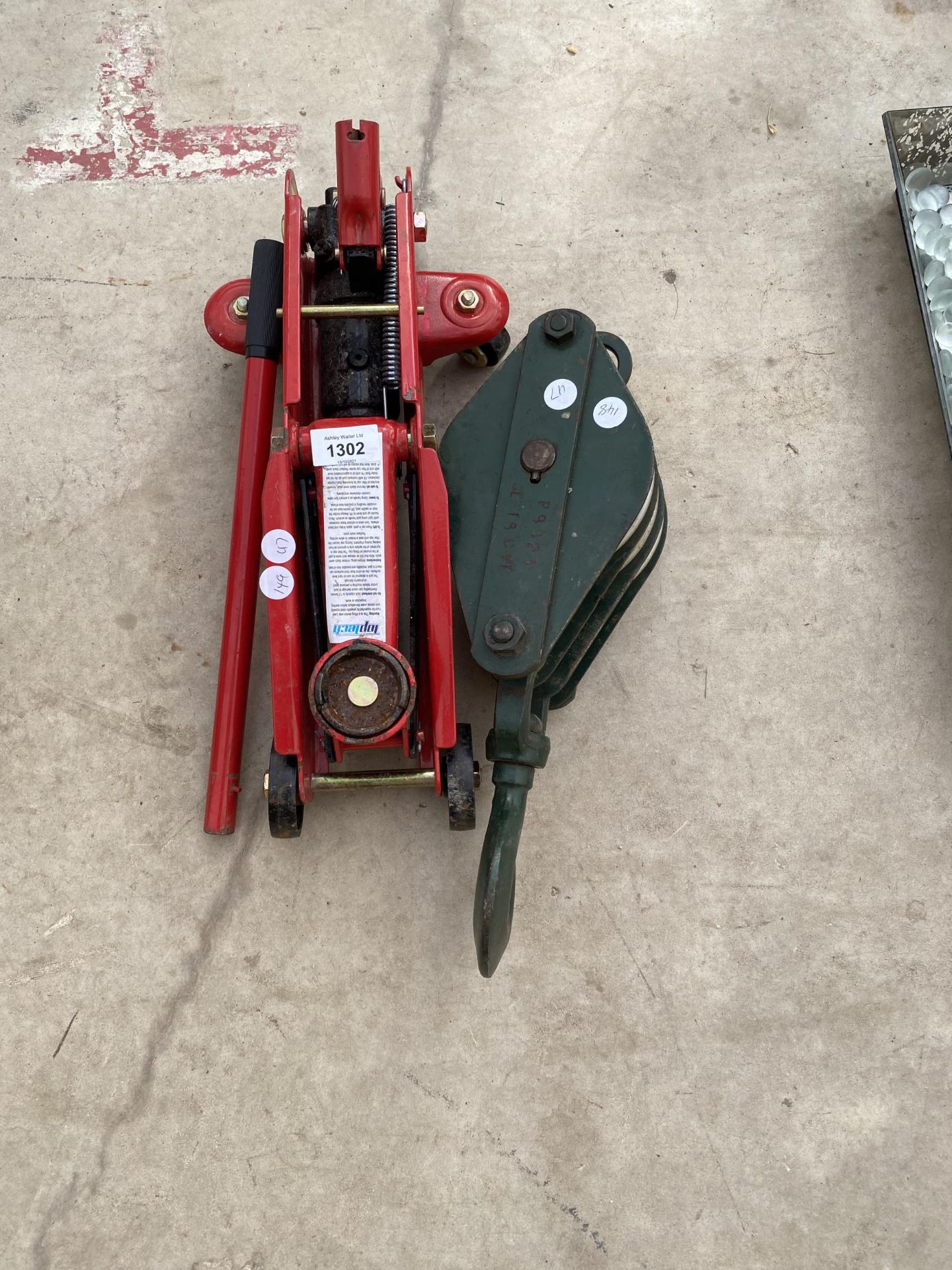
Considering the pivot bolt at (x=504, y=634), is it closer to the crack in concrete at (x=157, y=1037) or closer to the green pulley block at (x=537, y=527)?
the green pulley block at (x=537, y=527)

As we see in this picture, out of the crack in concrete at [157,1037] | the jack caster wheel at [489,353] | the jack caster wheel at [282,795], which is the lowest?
the crack in concrete at [157,1037]

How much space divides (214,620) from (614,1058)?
97 centimetres

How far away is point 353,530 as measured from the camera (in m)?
1.33

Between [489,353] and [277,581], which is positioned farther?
[489,353]

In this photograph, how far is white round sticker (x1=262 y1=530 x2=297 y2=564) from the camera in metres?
1.33

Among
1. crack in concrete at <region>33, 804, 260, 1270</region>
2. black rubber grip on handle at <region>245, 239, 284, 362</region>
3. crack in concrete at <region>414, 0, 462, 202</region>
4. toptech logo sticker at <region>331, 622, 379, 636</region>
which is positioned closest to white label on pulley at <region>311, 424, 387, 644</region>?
toptech logo sticker at <region>331, 622, 379, 636</region>

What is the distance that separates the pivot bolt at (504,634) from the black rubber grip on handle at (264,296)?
2.03 feet

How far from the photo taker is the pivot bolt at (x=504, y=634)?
1289mm

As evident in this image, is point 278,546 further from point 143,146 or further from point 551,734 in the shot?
point 143,146

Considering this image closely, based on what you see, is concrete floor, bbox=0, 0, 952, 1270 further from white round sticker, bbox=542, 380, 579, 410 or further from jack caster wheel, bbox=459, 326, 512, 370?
white round sticker, bbox=542, 380, 579, 410

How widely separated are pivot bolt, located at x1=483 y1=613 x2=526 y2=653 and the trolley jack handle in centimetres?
43

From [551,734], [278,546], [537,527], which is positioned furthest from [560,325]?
[551,734]

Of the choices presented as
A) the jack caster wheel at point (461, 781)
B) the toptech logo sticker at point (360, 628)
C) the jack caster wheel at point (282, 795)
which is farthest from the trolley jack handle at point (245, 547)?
the jack caster wheel at point (461, 781)

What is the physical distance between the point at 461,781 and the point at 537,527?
396mm
